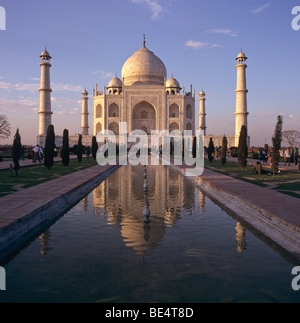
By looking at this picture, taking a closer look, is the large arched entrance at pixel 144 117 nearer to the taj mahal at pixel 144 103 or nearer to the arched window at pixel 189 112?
the taj mahal at pixel 144 103

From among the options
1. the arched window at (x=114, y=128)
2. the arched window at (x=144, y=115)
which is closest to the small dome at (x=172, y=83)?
the arched window at (x=144, y=115)

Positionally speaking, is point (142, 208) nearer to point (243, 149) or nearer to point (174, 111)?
point (243, 149)

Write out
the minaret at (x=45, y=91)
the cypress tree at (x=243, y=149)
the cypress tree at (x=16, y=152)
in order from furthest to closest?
the minaret at (x=45, y=91), the cypress tree at (x=243, y=149), the cypress tree at (x=16, y=152)

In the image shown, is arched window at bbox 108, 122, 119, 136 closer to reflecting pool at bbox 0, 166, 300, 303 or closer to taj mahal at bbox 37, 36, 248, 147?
taj mahal at bbox 37, 36, 248, 147

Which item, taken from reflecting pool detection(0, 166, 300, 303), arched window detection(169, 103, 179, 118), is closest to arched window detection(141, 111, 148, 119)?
arched window detection(169, 103, 179, 118)

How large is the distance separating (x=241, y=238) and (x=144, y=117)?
4741 centimetres

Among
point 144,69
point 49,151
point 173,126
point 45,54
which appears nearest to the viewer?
point 49,151

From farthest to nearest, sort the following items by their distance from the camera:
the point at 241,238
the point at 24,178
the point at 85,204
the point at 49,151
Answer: the point at 49,151 < the point at 24,178 < the point at 85,204 < the point at 241,238

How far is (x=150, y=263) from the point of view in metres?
3.52

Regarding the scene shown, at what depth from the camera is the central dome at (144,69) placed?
49.6 meters

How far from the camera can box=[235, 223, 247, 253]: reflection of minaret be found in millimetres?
4059

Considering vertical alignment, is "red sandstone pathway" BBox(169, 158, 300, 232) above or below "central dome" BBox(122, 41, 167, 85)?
below

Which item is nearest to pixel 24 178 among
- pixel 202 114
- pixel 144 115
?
pixel 144 115

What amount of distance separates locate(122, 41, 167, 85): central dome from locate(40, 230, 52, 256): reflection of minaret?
1826 inches
